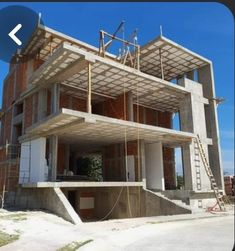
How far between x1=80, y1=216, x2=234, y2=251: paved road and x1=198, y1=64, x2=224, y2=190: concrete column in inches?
519

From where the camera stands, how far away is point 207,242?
9.50 metres

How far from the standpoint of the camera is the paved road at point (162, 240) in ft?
28.4

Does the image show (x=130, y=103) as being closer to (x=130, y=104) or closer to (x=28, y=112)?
(x=130, y=104)

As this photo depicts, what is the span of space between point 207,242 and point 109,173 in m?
17.2

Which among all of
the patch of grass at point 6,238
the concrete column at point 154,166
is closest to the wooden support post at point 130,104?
the concrete column at point 154,166

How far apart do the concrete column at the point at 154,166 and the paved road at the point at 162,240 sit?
12243mm

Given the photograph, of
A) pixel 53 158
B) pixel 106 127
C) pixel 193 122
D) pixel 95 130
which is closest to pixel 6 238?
pixel 53 158

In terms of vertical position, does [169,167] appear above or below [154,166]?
above

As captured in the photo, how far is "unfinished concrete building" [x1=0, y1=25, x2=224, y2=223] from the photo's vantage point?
60.5ft

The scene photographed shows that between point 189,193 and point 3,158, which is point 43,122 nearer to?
point 3,158

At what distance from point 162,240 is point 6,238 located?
492 cm

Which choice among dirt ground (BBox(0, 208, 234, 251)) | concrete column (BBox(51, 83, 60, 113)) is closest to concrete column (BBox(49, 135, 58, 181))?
concrete column (BBox(51, 83, 60, 113))

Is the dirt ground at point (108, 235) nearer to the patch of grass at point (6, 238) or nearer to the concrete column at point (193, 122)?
the patch of grass at point (6, 238)

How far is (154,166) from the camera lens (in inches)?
1033
